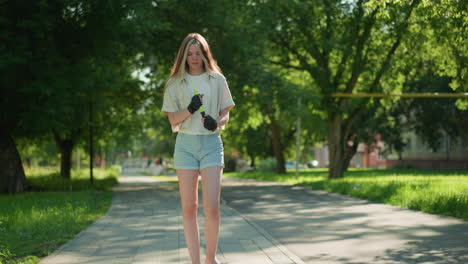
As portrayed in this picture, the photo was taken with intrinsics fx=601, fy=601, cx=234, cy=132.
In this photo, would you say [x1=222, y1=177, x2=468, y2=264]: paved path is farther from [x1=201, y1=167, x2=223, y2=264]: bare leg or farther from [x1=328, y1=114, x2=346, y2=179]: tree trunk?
[x1=328, y1=114, x2=346, y2=179]: tree trunk

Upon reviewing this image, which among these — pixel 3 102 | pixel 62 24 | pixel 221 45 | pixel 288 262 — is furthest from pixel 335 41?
pixel 288 262

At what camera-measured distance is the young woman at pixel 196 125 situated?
4648 mm

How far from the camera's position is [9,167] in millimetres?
18172

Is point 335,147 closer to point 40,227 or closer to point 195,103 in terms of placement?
point 40,227

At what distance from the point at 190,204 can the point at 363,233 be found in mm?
4204

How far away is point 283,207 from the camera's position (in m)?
13.0

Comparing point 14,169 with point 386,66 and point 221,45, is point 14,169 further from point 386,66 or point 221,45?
point 386,66

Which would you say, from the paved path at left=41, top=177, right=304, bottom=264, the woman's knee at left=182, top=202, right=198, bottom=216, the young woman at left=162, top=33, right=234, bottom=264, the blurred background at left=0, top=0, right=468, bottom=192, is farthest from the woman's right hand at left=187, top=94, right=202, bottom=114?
the blurred background at left=0, top=0, right=468, bottom=192

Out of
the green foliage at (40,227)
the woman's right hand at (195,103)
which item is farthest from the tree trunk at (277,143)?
the woman's right hand at (195,103)

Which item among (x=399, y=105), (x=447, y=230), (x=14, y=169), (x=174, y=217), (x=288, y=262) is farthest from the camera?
(x=399, y=105)

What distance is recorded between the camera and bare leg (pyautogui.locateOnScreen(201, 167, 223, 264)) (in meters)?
4.64

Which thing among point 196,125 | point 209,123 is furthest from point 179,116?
point 209,123

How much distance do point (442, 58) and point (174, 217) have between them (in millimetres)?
14142

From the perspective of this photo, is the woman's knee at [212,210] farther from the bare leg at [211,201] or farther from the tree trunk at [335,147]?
the tree trunk at [335,147]
